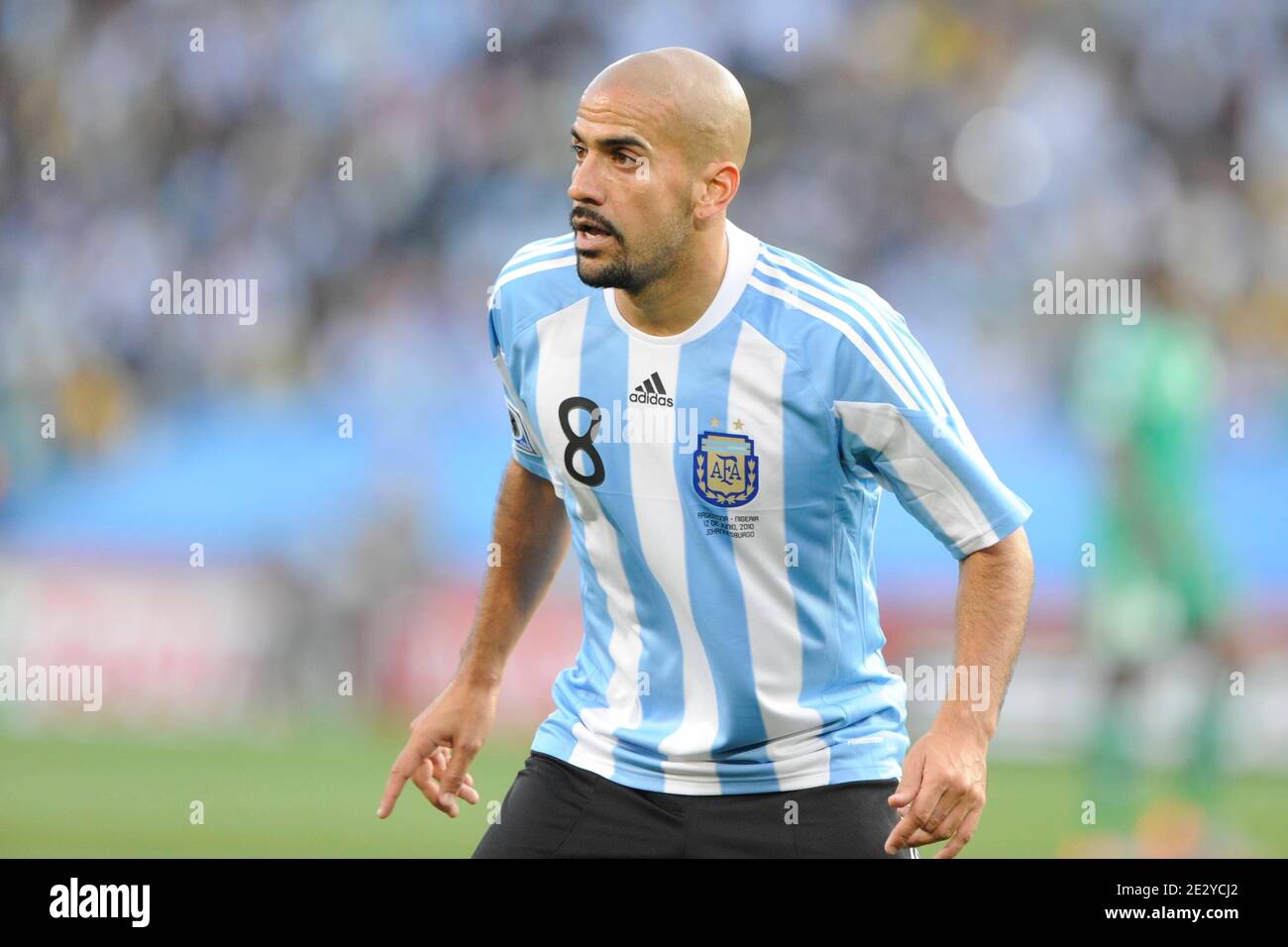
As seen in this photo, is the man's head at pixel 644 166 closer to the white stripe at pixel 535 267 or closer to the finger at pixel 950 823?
the white stripe at pixel 535 267

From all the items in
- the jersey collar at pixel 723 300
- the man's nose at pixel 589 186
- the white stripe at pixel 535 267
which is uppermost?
the man's nose at pixel 589 186

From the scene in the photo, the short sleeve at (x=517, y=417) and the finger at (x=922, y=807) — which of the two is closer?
the finger at (x=922, y=807)

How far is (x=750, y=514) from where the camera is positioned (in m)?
3.41

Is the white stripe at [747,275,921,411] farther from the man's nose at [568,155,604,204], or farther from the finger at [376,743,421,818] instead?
the finger at [376,743,421,818]

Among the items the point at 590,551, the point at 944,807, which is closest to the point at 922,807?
the point at 944,807

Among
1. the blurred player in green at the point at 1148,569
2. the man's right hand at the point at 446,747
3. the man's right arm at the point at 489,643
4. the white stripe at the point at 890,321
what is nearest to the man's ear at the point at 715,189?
the white stripe at the point at 890,321

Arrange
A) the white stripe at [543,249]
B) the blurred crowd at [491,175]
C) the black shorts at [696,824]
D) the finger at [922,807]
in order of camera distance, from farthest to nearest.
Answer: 1. the blurred crowd at [491,175]
2. the white stripe at [543,249]
3. the black shorts at [696,824]
4. the finger at [922,807]

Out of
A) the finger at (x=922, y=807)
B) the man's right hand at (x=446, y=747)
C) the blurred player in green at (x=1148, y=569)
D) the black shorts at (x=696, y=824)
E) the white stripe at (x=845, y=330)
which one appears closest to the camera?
the finger at (x=922, y=807)

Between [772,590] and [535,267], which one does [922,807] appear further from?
[535,267]

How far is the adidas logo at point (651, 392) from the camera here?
3.48 m

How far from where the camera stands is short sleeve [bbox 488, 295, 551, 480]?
3723 mm

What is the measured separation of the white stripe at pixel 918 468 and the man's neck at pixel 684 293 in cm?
40

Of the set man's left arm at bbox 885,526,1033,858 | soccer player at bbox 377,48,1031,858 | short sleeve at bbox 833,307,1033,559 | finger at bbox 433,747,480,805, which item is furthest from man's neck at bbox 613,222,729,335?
finger at bbox 433,747,480,805

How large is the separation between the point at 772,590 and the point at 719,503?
0.21 m
